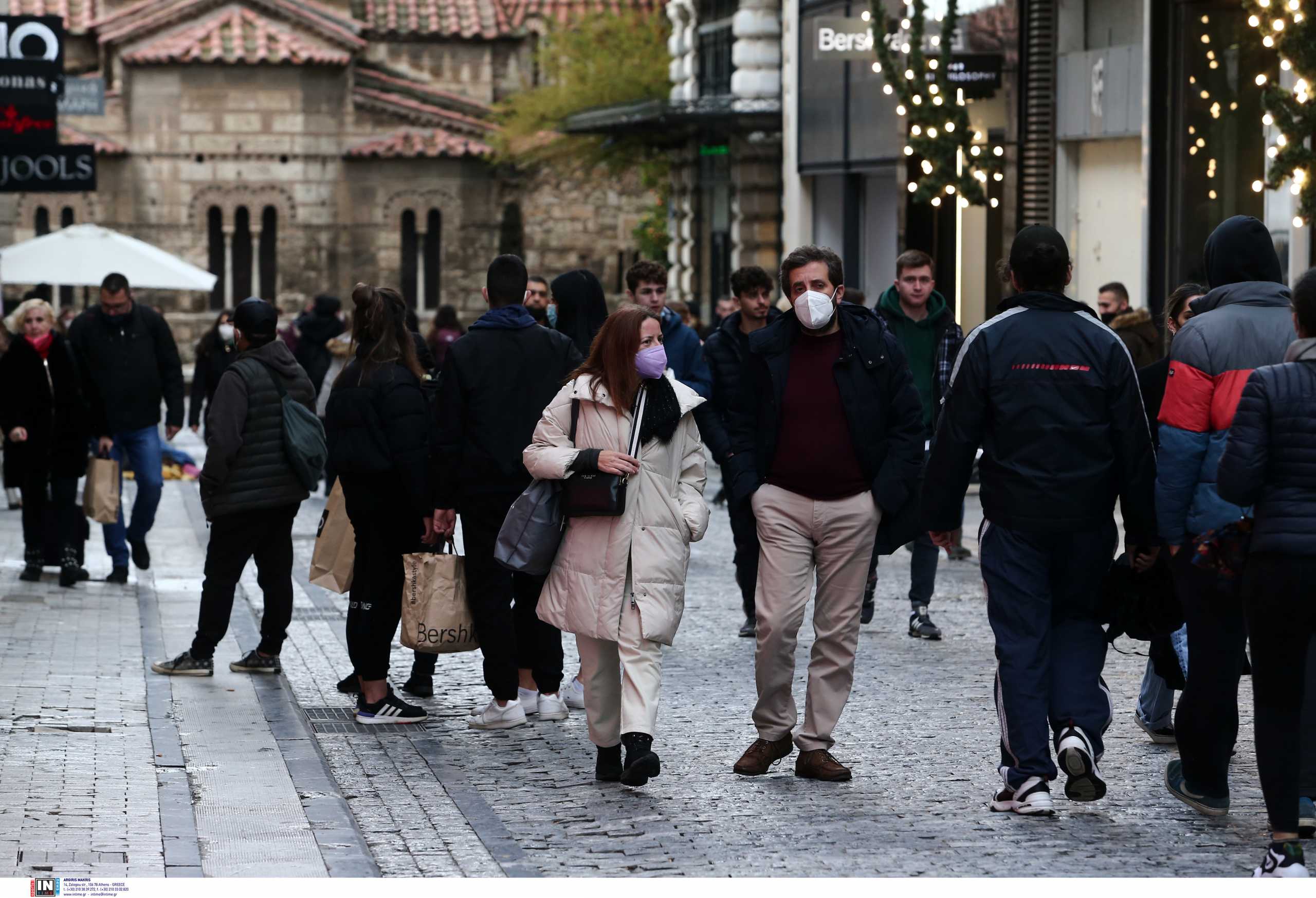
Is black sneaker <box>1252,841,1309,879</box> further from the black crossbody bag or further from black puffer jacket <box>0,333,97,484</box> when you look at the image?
black puffer jacket <box>0,333,97,484</box>

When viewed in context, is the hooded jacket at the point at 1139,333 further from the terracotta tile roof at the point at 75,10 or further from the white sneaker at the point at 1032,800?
the terracotta tile roof at the point at 75,10

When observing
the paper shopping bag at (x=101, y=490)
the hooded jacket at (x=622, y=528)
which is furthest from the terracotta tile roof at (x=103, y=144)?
the hooded jacket at (x=622, y=528)

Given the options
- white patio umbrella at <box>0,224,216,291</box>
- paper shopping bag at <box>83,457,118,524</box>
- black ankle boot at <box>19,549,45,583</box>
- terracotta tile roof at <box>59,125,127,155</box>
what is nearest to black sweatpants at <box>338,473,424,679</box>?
paper shopping bag at <box>83,457,118,524</box>

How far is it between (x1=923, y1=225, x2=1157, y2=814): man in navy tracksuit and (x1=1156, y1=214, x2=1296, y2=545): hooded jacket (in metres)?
0.14

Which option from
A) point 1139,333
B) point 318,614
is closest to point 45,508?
point 318,614

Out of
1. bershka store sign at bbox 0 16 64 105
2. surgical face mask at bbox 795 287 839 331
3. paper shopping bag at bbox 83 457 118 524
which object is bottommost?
paper shopping bag at bbox 83 457 118 524

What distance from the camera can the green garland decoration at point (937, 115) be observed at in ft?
69.5

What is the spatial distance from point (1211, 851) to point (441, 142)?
1614 inches

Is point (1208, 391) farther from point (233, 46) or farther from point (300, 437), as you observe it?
point (233, 46)

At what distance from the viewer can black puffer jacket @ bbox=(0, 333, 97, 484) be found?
13141 mm

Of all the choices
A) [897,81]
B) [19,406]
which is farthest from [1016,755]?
[897,81]

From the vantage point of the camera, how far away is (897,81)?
21.3 meters

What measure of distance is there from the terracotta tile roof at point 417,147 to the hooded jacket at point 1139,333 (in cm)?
3426

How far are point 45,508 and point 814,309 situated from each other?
775 centimetres
